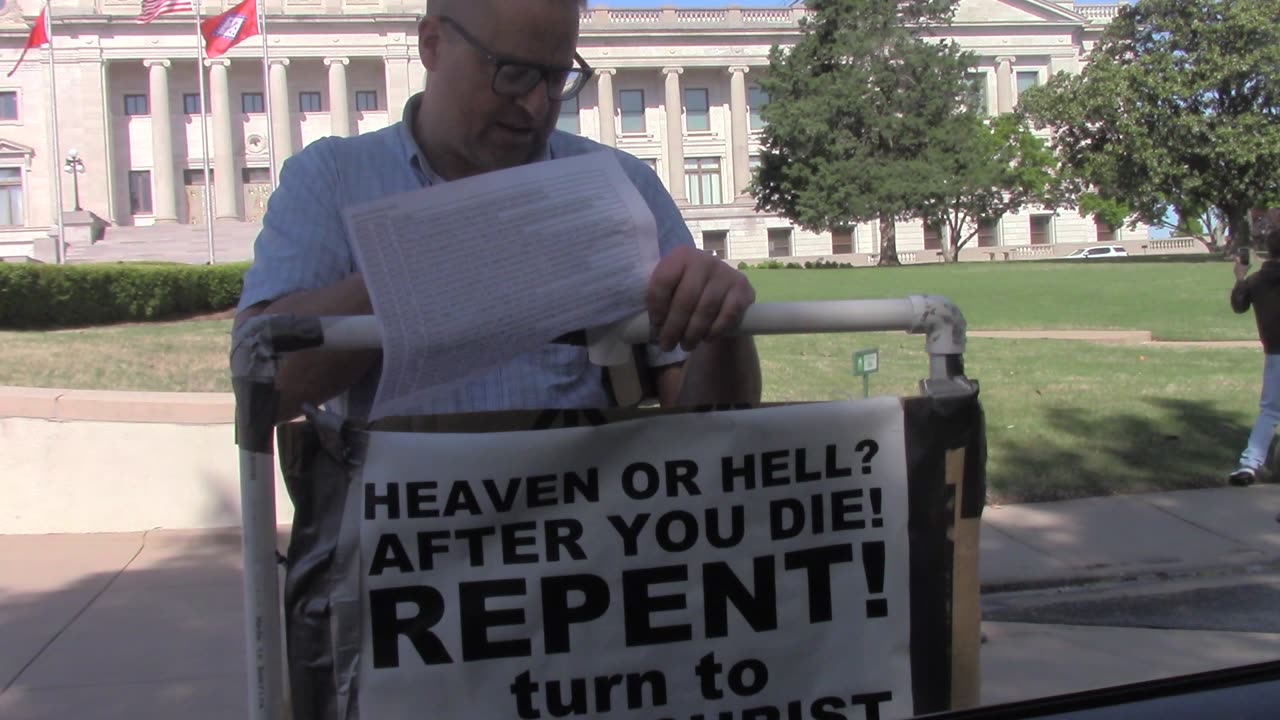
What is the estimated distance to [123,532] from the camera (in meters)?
6.89

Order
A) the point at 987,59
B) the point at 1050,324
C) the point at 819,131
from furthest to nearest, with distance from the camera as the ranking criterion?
the point at 987,59 < the point at 819,131 < the point at 1050,324

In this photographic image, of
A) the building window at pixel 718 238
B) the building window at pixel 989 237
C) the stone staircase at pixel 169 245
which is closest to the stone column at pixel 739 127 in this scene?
the building window at pixel 718 238


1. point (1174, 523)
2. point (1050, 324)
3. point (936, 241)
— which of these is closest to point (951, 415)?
point (1174, 523)

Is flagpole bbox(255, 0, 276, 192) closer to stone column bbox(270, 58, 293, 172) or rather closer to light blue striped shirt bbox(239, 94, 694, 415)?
stone column bbox(270, 58, 293, 172)

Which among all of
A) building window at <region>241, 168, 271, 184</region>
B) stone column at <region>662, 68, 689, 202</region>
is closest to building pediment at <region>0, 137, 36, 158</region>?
building window at <region>241, 168, 271, 184</region>

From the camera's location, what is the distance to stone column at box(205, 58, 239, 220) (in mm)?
57312

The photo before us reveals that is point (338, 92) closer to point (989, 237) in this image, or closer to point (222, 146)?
point (222, 146)

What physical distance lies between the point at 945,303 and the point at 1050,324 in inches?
733

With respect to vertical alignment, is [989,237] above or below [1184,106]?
below

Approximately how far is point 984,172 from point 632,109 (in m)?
23.3

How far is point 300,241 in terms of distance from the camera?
192 cm

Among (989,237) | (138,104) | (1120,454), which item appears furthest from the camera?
(989,237)

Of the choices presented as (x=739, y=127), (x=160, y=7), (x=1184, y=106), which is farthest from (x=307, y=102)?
(x=1184, y=106)

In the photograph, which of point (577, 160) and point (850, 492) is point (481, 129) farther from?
point (850, 492)
